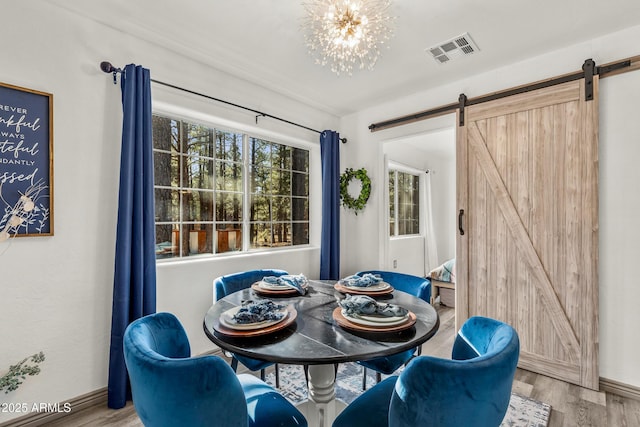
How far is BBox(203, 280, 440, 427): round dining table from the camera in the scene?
3.59 feet

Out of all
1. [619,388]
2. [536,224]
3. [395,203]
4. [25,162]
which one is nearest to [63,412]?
[25,162]

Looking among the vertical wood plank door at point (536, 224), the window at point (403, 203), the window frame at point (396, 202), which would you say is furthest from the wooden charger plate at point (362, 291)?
the window at point (403, 203)

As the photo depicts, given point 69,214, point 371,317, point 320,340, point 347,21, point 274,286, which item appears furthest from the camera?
point 69,214

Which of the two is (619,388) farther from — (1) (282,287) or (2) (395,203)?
(2) (395,203)

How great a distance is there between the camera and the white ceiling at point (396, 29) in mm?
2004

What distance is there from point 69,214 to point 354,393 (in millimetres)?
2232

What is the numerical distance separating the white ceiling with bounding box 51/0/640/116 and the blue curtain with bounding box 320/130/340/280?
89cm

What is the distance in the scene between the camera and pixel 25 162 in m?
1.81

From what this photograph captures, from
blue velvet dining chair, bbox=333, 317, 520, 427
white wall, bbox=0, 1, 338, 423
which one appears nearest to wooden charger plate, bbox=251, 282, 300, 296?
blue velvet dining chair, bbox=333, 317, 520, 427

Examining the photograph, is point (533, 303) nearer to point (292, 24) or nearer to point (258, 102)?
point (292, 24)

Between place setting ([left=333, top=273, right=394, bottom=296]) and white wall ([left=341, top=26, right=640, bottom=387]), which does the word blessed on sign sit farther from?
white wall ([left=341, top=26, right=640, bottom=387])

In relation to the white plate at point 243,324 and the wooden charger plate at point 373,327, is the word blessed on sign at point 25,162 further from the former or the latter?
the wooden charger plate at point 373,327

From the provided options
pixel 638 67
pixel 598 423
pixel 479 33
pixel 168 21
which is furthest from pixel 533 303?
pixel 168 21

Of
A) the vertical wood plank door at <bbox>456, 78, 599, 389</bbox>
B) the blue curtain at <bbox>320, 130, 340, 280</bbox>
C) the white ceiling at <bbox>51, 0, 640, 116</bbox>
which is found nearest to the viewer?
the white ceiling at <bbox>51, 0, 640, 116</bbox>
